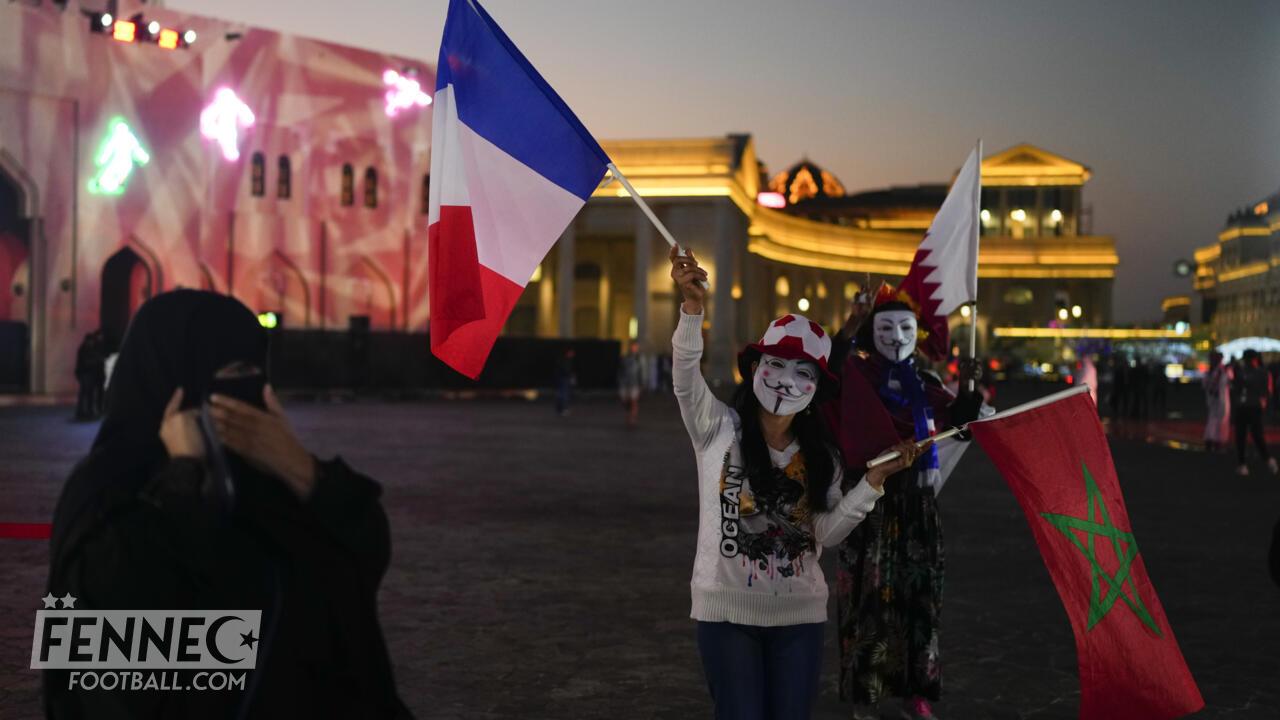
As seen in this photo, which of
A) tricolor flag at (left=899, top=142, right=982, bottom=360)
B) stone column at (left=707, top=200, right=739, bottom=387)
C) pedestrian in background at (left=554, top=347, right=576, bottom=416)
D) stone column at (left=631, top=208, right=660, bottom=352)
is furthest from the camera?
stone column at (left=631, top=208, right=660, bottom=352)

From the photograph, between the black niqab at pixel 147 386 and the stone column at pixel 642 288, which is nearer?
the black niqab at pixel 147 386

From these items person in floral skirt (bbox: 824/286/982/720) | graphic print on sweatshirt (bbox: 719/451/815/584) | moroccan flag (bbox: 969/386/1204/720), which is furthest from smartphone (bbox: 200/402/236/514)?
person in floral skirt (bbox: 824/286/982/720)

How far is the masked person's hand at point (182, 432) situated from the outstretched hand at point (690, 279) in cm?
179

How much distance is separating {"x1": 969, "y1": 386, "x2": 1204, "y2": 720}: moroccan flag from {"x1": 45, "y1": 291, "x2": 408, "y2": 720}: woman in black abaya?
9.17 ft

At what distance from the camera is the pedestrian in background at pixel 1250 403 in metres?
16.7

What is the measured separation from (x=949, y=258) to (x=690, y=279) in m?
2.90

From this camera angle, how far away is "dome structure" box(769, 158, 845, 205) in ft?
406

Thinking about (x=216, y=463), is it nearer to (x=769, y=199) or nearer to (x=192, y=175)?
(x=192, y=175)

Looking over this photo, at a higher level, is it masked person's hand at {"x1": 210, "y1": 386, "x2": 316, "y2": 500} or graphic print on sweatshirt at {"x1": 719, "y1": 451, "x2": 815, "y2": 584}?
masked person's hand at {"x1": 210, "y1": 386, "x2": 316, "y2": 500}

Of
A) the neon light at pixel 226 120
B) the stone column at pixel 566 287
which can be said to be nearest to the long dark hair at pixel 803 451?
the neon light at pixel 226 120

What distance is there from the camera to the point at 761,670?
3674 mm

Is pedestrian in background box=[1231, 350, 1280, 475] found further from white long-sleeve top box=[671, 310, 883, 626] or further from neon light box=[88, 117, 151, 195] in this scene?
neon light box=[88, 117, 151, 195]

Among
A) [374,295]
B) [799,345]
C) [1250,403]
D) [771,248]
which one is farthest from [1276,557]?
[771,248]

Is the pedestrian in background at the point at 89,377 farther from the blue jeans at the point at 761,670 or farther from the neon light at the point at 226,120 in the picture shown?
the blue jeans at the point at 761,670
